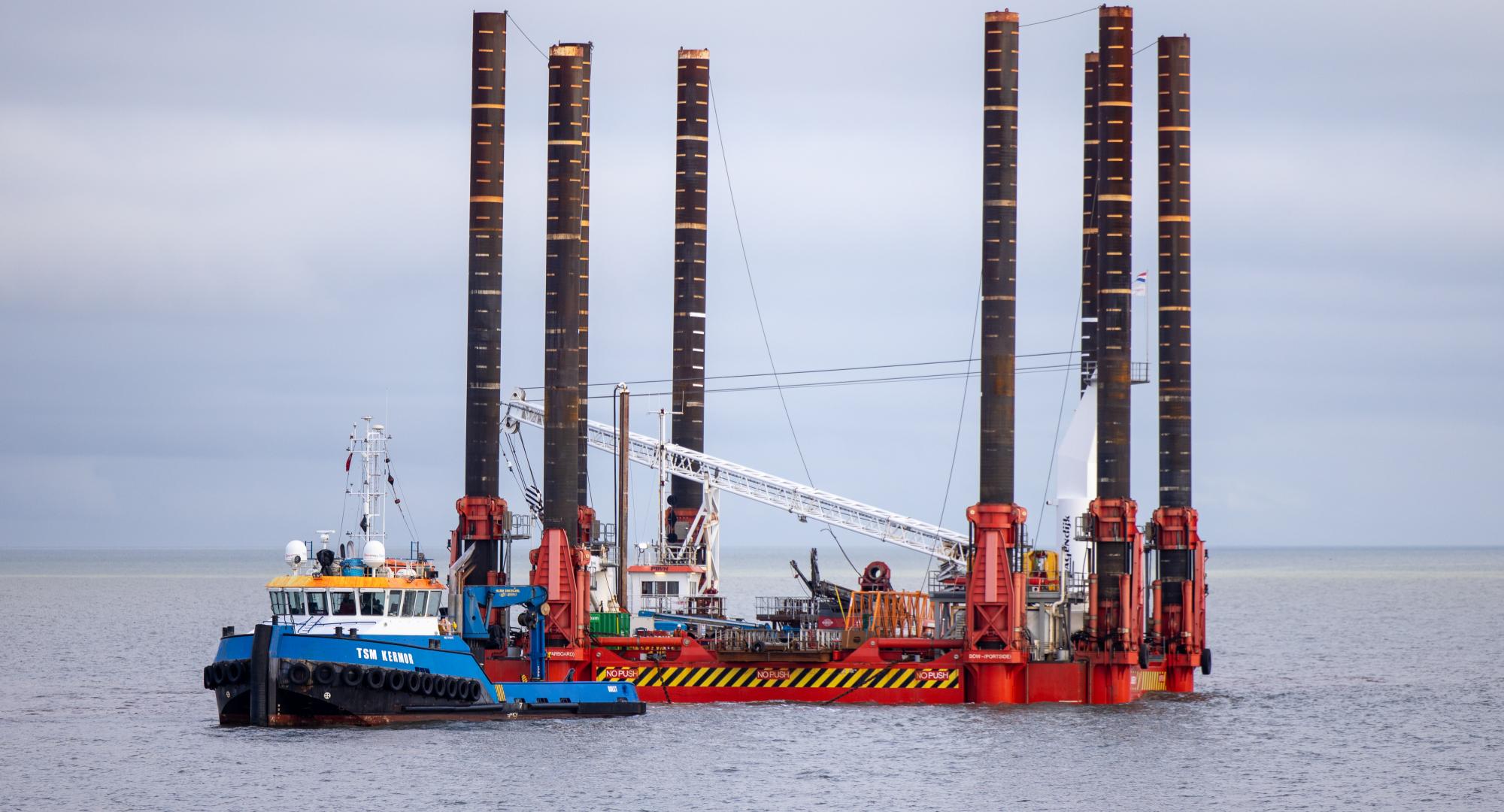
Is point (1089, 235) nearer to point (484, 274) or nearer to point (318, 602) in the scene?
point (484, 274)

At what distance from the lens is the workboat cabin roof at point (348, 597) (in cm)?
6444

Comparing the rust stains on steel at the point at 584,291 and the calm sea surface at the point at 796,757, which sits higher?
the rust stains on steel at the point at 584,291

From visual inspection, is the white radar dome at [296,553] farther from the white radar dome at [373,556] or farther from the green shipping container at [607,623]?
the green shipping container at [607,623]

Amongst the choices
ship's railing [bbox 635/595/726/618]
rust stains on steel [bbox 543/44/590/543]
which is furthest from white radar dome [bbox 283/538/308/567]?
ship's railing [bbox 635/595/726/618]

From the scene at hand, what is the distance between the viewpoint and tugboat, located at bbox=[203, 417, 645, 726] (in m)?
62.8

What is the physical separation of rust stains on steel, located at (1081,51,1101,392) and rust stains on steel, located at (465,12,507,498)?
919 inches

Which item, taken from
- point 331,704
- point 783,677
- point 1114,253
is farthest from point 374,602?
point 1114,253

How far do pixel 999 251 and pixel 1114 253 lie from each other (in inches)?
178

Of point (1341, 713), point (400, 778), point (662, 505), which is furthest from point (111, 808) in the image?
point (1341, 713)

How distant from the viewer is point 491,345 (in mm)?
82125

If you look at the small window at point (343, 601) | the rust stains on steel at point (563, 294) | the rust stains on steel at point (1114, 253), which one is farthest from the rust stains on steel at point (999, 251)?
the small window at point (343, 601)

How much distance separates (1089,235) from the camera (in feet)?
290

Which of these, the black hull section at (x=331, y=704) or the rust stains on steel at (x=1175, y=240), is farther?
the rust stains on steel at (x=1175, y=240)

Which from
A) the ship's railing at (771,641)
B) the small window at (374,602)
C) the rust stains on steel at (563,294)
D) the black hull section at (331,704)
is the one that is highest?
the rust stains on steel at (563,294)
